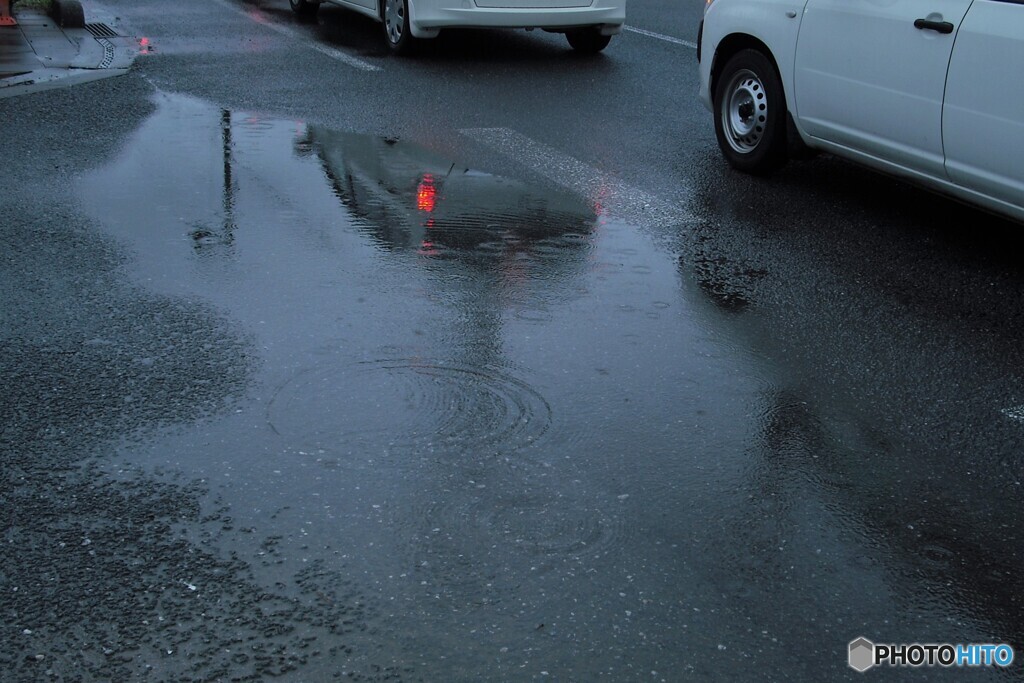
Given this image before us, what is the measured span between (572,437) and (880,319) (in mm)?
1962

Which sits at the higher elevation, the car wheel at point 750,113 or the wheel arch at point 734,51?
the wheel arch at point 734,51

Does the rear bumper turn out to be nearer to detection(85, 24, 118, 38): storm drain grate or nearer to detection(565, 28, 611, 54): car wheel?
detection(565, 28, 611, 54): car wheel

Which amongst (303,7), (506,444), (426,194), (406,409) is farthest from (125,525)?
(303,7)

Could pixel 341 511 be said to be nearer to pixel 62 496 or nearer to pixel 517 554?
pixel 517 554

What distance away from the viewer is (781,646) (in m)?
3.18

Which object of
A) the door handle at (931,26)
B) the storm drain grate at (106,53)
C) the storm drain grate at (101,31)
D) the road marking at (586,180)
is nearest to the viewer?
the door handle at (931,26)

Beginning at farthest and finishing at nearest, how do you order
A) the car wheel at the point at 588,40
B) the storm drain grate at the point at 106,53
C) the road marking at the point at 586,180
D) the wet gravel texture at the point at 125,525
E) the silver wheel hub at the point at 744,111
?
the car wheel at the point at 588,40 → the storm drain grate at the point at 106,53 → the silver wheel hub at the point at 744,111 → the road marking at the point at 586,180 → the wet gravel texture at the point at 125,525

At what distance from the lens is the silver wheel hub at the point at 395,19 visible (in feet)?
40.5

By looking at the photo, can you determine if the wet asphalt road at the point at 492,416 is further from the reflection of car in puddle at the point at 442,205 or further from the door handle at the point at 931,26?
the door handle at the point at 931,26

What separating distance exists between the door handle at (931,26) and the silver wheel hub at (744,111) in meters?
1.51

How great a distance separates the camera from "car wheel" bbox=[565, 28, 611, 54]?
42.4 feet

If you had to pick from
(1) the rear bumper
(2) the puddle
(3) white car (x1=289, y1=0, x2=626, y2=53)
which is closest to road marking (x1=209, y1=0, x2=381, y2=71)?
(3) white car (x1=289, y1=0, x2=626, y2=53)

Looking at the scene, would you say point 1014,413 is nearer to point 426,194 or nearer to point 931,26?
point 931,26

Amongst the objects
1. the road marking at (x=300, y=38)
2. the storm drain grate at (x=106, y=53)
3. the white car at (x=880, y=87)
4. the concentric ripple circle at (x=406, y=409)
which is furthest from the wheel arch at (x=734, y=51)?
the storm drain grate at (x=106, y=53)
